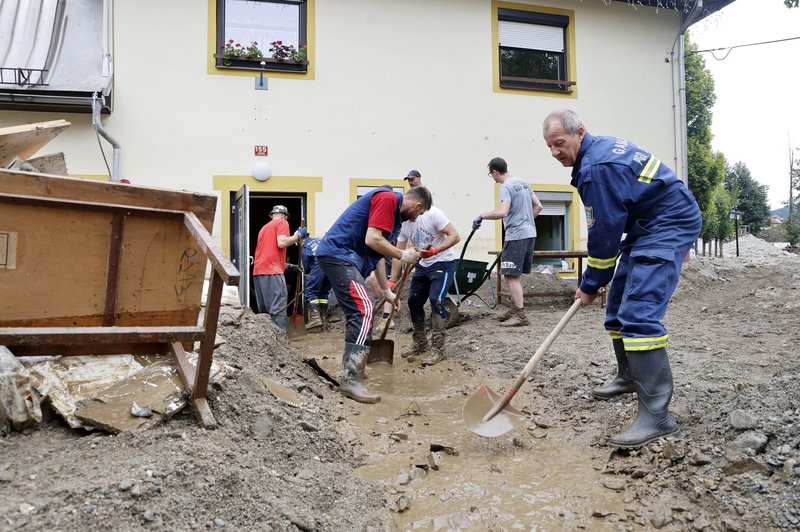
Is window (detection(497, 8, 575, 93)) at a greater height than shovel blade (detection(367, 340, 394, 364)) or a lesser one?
greater

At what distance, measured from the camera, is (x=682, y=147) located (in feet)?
34.3

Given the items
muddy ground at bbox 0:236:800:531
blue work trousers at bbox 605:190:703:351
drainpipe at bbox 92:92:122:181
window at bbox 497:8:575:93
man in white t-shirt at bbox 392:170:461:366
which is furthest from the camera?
window at bbox 497:8:575:93

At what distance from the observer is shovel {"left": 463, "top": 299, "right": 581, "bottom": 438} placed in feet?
10.4

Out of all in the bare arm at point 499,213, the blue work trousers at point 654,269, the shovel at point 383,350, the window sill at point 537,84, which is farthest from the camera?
the window sill at point 537,84

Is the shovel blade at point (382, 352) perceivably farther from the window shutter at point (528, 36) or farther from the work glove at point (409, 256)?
the window shutter at point (528, 36)

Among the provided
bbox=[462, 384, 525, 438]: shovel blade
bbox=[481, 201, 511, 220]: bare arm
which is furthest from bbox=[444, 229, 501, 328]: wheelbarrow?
bbox=[462, 384, 525, 438]: shovel blade

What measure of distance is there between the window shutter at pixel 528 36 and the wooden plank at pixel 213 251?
841cm

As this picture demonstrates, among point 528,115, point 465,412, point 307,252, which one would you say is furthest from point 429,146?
point 465,412

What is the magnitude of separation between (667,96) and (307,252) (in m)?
7.44

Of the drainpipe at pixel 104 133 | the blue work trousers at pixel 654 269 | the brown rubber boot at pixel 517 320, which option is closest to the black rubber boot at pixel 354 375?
the blue work trousers at pixel 654 269

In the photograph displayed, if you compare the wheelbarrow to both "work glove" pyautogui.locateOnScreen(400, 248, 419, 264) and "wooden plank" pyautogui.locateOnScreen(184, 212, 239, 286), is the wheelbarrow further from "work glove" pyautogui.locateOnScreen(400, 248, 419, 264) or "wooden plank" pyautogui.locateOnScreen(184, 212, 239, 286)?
"wooden plank" pyautogui.locateOnScreen(184, 212, 239, 286)

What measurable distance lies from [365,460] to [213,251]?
1447mm

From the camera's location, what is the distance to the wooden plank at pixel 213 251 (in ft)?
7.55

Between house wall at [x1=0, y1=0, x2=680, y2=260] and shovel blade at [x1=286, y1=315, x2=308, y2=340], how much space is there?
1581 millimetres
